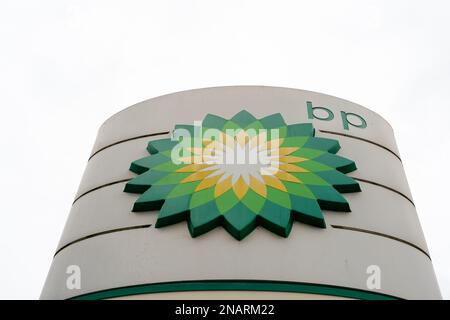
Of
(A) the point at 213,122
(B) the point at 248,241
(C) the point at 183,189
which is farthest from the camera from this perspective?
(A) the point at 213,122

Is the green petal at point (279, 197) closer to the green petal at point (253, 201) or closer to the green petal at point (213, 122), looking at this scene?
the green petal at point (253, 201)

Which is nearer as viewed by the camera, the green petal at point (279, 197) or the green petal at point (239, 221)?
the green petal at point (239, 221)

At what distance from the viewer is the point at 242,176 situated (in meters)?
7.01

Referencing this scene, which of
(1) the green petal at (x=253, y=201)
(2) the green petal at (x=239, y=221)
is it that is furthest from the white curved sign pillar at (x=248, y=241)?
(1) the green petal at (x=253, y=201)

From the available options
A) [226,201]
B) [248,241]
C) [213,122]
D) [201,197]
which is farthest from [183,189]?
[213,122]

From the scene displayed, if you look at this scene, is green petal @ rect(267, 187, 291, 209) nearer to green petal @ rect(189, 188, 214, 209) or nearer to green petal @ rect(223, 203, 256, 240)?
green petal @ rect(223, 203, 256, 240)

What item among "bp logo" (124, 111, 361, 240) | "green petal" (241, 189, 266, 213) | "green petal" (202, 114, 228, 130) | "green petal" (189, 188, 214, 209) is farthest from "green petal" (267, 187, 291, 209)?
"green petal" (202, 114, 228, 130)

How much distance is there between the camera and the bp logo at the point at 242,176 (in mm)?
6406

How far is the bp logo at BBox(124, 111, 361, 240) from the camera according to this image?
252 inches

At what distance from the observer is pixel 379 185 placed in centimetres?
735

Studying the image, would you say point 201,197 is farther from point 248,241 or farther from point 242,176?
point 248,241

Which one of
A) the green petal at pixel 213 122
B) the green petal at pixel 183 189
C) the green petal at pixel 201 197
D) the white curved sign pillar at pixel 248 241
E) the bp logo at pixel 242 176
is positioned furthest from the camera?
the green petal at pixel 213 122

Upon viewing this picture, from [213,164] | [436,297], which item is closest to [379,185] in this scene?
[436,297]
